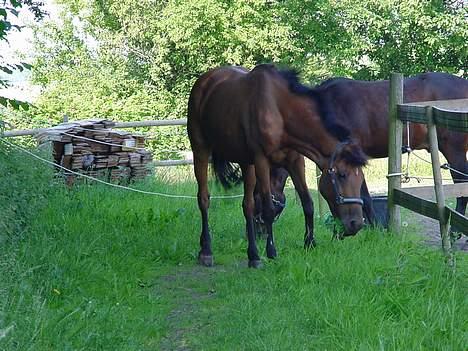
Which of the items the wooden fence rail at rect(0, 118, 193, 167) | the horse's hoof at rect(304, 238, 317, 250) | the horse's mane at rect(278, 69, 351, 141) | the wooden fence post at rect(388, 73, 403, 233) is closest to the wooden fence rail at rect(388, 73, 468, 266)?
the wooden fence post at rect(388, 73, 403, 233)

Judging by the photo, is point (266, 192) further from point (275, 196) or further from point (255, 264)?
point (275, 196)

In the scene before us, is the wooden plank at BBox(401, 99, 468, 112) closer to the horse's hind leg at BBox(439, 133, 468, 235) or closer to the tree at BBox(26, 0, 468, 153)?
the horse's hind leg at BBox(439, 133, 468, 235)

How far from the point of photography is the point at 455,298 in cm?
398

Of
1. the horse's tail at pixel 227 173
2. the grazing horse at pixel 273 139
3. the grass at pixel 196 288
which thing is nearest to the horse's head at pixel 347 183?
the grazing horse at pixel 273 139

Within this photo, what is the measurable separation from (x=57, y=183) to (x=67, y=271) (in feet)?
13.6

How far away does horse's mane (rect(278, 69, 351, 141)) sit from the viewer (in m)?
5.90

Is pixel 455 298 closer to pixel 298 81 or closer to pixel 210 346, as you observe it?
pixel 210 346

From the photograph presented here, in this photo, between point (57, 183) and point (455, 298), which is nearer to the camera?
point (455, 298)

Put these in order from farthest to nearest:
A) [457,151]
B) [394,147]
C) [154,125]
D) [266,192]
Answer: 1. [154,125]
2. [457,151]
3. [394,147]
4. [266,192]

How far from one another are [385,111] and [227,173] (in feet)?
6.89

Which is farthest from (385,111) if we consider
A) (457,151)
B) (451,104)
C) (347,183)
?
(347,183)

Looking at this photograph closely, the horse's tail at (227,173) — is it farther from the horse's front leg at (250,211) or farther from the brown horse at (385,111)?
the brown horse at (385,111)

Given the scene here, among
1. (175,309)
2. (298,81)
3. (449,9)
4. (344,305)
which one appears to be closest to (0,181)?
(175,309)

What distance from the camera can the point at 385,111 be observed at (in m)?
7.92
